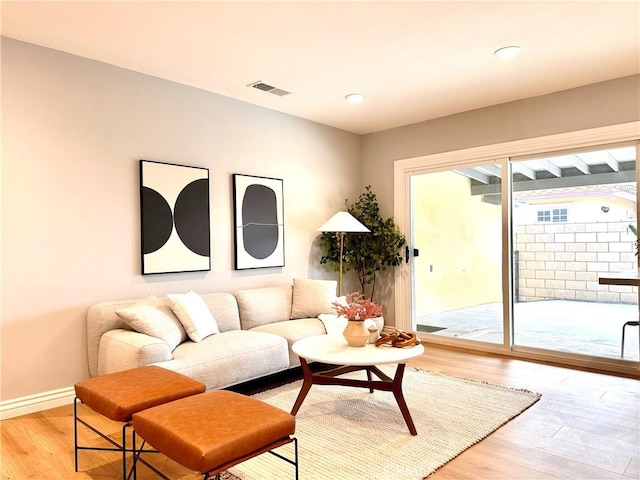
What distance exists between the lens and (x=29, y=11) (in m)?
2.72

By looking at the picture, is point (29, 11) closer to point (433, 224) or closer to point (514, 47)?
point (514, 47)

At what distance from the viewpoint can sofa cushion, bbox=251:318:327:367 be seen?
3.64 metres

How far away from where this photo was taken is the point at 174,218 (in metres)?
3.85

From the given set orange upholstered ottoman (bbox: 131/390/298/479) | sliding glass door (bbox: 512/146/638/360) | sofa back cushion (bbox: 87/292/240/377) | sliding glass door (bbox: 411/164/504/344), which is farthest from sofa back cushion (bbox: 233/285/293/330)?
sliding glass door (bbox: 512/146/638/360)

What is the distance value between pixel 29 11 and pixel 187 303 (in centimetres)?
211

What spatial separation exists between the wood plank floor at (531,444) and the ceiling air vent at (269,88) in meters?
2.90

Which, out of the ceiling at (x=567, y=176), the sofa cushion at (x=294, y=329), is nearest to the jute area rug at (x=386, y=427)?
the sofa cushion at (x=294, y=329)

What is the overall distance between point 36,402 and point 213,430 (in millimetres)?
2126

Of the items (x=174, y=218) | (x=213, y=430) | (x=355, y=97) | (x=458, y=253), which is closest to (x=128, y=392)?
(x=213, y=430)

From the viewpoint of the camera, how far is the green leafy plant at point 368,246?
17.4 ft

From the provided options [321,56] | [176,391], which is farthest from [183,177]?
[176,391]

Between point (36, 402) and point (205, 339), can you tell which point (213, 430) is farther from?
point (36, 402)

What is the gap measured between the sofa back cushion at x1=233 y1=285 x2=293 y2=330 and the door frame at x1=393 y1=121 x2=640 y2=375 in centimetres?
170

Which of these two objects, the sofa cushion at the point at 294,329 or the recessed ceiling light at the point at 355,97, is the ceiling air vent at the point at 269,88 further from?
the sofa cushion at the point at 294,329
